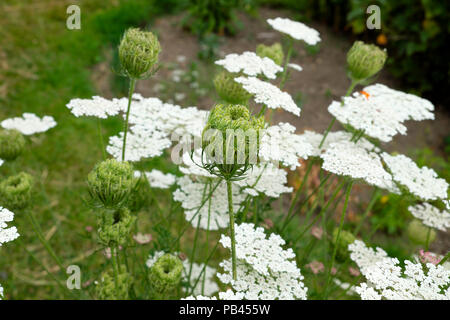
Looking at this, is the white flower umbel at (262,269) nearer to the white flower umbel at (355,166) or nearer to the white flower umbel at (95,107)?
the white flower umbel at (355,166)

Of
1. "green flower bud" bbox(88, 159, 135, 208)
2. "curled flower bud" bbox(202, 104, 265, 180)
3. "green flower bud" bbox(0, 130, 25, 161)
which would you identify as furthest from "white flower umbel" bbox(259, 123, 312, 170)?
"green flower bud" bbox(0, 130, 25, 161)

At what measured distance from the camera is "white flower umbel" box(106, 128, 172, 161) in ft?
→ 4.29

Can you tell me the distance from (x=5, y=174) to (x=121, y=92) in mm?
1147

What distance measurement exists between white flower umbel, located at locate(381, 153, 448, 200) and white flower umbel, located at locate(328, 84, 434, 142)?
98 millimetres

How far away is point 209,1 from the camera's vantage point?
4070mm

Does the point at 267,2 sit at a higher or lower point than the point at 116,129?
higher

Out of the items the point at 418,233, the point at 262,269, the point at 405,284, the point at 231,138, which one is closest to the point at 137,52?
the point at 231,138

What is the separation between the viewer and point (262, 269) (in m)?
1.00

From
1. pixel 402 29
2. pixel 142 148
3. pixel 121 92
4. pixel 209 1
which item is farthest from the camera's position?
pixel 209 1

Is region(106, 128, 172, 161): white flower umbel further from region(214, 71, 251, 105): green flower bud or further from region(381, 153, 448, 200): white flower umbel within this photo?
region(381, 153, 448, 200): white flower umbel

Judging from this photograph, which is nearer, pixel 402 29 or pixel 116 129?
pixel 116 129

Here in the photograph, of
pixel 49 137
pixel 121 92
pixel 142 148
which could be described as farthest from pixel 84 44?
pixel 142 148
